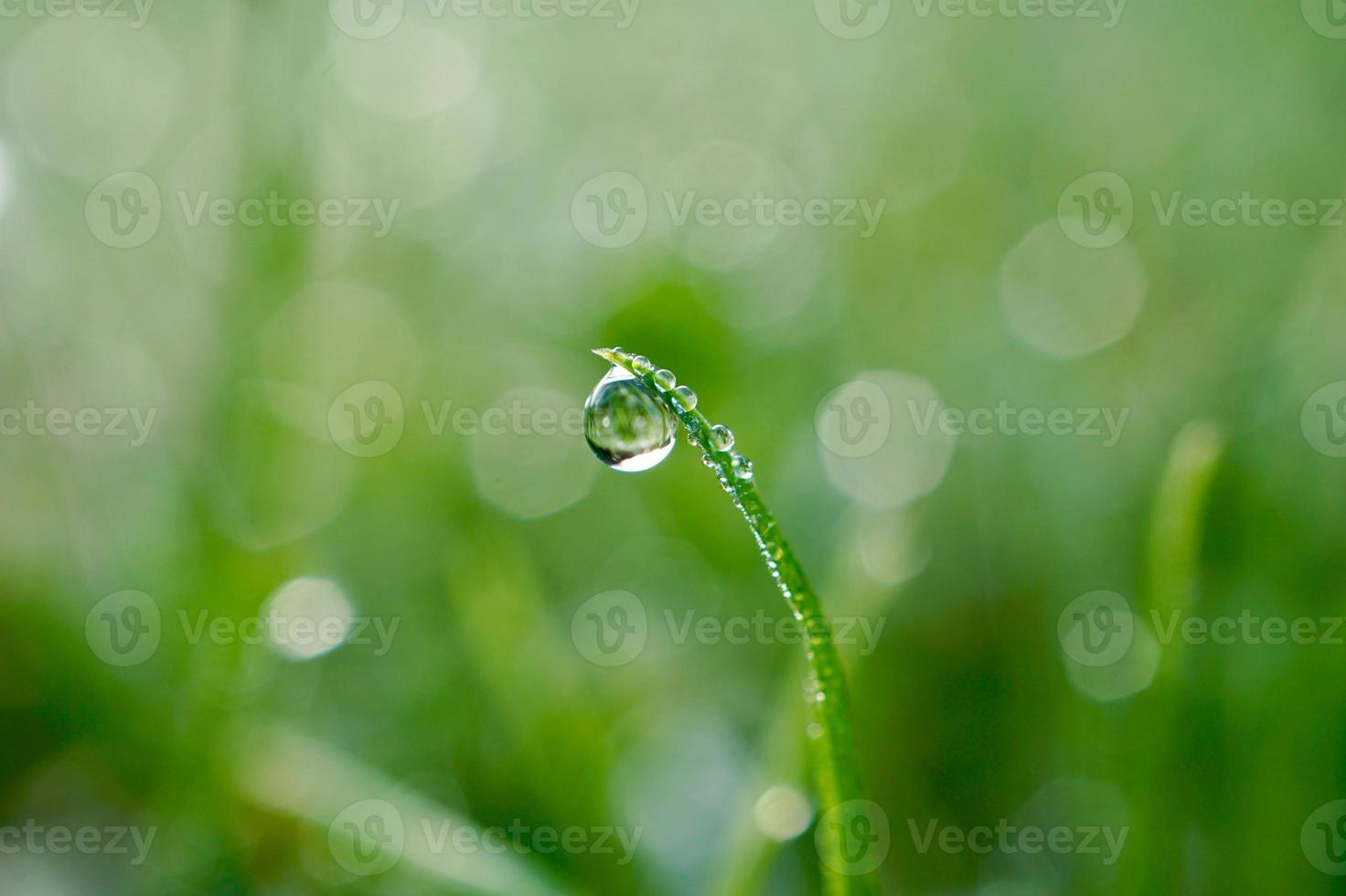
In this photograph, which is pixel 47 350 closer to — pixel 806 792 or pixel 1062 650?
pixel 806 792

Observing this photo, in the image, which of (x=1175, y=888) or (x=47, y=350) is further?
(x=47, y=350)

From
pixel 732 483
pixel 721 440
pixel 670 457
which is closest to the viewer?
pixel 732 483

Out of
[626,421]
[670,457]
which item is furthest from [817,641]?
[670,457]

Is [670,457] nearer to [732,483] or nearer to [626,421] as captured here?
[626,421]

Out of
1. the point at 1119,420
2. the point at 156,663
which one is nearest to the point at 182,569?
the point at 156,663

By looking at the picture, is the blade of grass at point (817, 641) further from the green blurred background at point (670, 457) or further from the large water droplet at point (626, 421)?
the green blurred background at point (670, 457)

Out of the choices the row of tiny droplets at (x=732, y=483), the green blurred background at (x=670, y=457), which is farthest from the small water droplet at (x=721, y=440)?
the green blurred background at (x=670, y=457)

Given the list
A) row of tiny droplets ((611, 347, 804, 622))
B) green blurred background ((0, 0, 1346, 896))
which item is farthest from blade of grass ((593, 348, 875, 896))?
green blurred background ((0, 0, 1346, 896))
